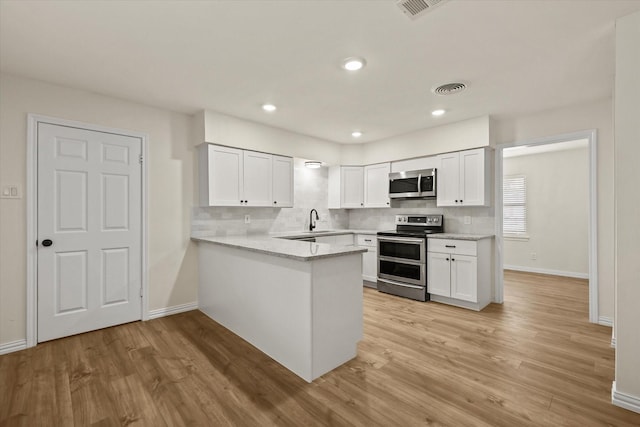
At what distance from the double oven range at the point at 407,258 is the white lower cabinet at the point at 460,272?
0.12 meters

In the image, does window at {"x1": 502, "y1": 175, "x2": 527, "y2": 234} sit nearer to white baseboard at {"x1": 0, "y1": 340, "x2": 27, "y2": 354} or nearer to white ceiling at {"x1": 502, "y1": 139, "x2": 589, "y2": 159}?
white ceiling at {"x1": 502, "y1": 139, "x2": 589, "y2": 159}

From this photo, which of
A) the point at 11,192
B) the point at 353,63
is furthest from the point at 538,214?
the point at 11,192

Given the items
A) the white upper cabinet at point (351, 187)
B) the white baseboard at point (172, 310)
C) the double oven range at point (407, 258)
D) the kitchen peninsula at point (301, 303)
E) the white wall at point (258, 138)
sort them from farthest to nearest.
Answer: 1. the white upper cabinet at point (351, 187)
2. the double oven range at point (407, 258)
3. the white wall at point (258, 138)
4. the white baseboard at point (172, 310)
5. the kitchen peninsula at point (301, 303)

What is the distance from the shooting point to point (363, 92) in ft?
10.2

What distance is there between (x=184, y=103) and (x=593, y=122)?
4.60m

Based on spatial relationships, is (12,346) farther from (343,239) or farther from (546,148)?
(546,148)

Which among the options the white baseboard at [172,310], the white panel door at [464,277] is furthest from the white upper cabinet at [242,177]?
the white panel door at [464,277]

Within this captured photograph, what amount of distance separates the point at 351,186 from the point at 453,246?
6.86 ft

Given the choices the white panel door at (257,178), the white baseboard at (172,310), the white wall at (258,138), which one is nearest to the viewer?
the white baseboard at (172,310)

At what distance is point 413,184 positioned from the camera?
15.2 feet

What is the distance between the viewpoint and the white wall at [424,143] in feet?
12.7

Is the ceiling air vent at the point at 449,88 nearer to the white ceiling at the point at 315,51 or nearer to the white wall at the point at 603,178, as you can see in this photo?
the white ceiling at the point at 315,51

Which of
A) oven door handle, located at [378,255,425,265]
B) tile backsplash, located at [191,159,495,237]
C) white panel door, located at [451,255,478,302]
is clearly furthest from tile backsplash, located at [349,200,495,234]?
oven door handle, located at [378,255,425,265]

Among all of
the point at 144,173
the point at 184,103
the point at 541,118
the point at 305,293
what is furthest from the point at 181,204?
the point at 541,118
